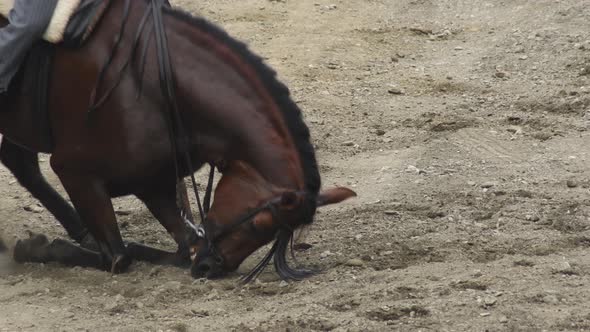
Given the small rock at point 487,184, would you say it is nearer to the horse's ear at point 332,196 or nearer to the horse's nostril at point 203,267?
the horse's ear at point 332,196

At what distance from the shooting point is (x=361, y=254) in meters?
5.77

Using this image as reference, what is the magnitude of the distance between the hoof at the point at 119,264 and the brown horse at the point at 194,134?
14 centimetres

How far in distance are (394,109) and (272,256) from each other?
2839 mm

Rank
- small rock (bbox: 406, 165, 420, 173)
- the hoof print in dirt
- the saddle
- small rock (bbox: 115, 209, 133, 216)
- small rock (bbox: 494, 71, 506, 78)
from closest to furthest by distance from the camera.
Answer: the hoof print in dirt, the saddle, small rock (bbox: 115, 209, 133, 216), small rock (bbox: 406, 165, 420, 173), small rock (bbox: 494, 71, 506, 78)

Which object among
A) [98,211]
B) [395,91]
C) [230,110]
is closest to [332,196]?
[230,110]

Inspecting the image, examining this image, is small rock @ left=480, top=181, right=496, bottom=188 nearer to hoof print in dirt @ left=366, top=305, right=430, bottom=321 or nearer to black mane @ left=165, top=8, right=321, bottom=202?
black mane @ left=165, top=8, right=321, bottom=202

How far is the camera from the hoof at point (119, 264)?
18.9ft

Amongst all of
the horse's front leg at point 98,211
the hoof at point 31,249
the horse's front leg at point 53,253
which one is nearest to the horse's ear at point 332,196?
the horse's front leg at point 98,211

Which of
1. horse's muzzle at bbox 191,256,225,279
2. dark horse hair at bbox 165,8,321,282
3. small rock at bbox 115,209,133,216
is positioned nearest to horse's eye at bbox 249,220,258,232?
dark horse hair at bbox 165,8,321,282

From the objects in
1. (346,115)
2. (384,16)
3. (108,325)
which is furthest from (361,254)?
(384,16)

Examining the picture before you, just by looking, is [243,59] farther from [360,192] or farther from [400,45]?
[400,45]

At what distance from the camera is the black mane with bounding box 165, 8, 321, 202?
5195 millimetres

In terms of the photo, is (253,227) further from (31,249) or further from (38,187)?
(38,187)

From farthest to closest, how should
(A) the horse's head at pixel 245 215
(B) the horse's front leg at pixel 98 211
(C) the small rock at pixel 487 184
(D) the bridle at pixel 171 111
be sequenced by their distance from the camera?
(C) the small rock at pixel 487 184
(B) the horse's front leg at pixel 98 211
(D) the bridle at pixel 171 111
(A) the horse's head at pixel 245 215
